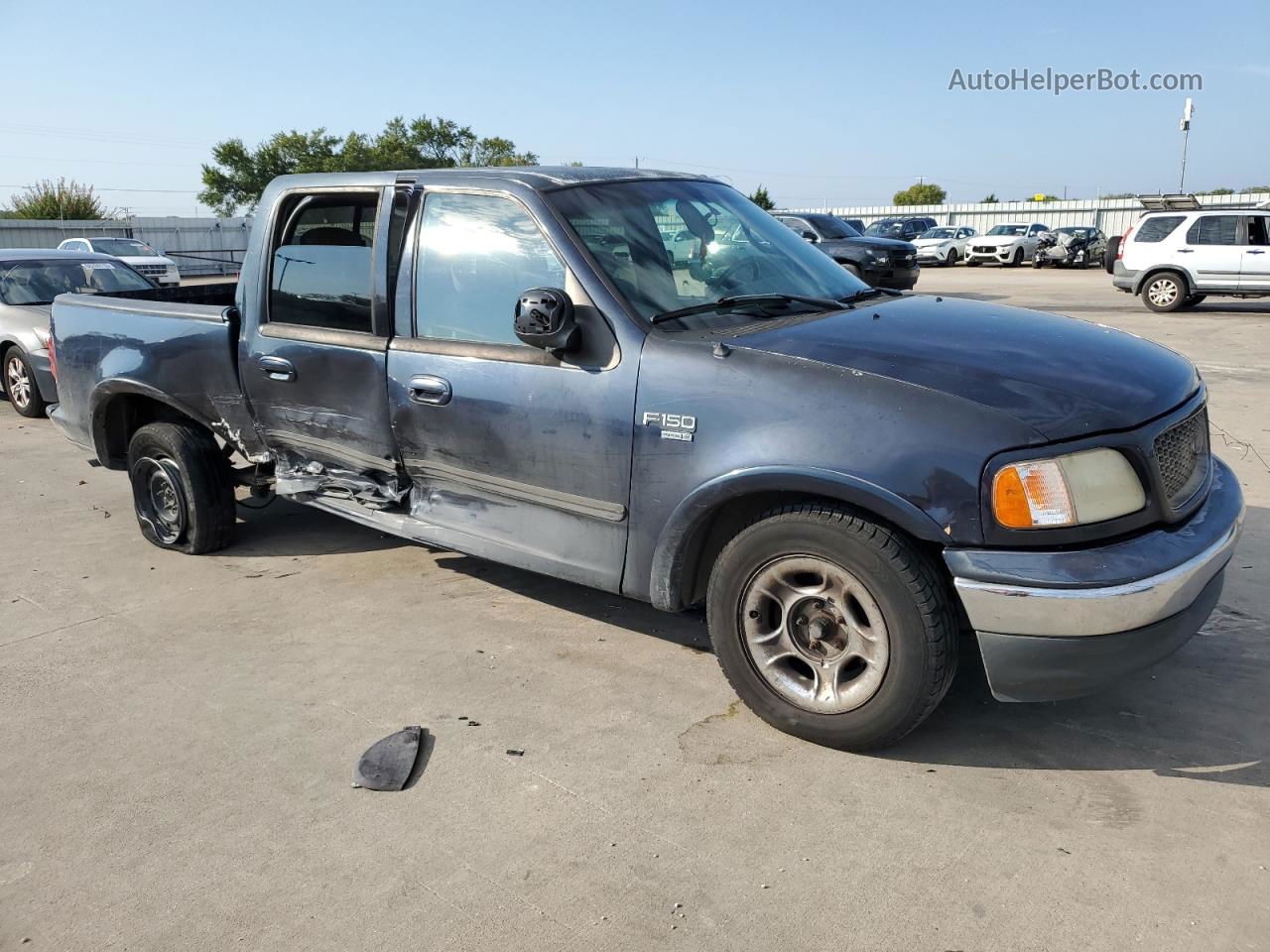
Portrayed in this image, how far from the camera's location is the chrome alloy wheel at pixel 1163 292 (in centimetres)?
1692

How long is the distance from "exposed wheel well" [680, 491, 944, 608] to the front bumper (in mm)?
556

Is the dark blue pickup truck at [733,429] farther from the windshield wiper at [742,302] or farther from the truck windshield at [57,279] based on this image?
the truck windshield at [57,279]

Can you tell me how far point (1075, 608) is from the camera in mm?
2836

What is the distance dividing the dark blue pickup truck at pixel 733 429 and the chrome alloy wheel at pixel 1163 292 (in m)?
14.8

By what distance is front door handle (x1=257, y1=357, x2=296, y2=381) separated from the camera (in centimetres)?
459

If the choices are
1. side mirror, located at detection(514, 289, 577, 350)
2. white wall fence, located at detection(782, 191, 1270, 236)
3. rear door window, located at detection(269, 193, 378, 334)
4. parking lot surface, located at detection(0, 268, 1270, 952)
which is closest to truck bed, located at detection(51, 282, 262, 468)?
rear door window, located at detection(269, 193, 378, 334)

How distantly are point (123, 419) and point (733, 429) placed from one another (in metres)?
4.05

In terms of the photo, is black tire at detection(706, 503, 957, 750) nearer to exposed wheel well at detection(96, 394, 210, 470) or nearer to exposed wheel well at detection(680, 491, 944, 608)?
exposed wheel well at detection(680, 491, 944, 608)

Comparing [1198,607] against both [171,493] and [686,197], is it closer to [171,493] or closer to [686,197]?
[686,197]

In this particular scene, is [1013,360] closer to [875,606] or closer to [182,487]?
[875,606]

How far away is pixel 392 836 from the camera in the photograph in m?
2.95

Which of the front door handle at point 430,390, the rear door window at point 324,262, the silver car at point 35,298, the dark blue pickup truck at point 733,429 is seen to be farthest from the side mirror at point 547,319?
the silver car at point 35,298

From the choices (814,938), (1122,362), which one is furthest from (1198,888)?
(1122,362)

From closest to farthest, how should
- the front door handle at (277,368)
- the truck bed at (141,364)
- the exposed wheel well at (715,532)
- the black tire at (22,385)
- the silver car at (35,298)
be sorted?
the exposed wheel well at (715,532)
the front door handle at (277,368)
the truck bed at (141,364)
the silver car at (35,298)
the black tire at (22,385)
